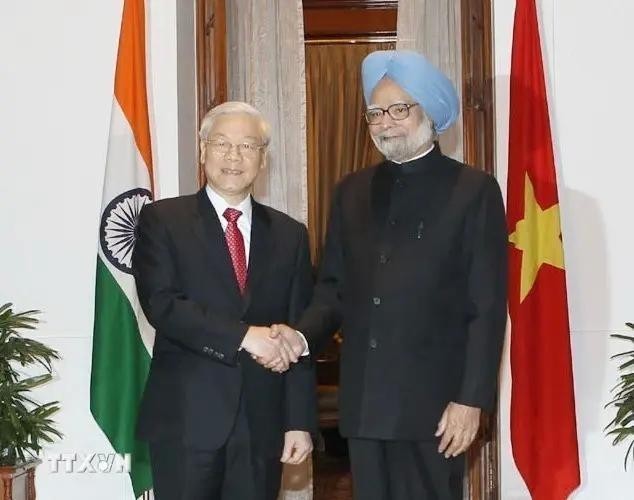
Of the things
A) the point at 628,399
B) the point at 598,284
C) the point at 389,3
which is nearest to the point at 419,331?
the point at 628,399

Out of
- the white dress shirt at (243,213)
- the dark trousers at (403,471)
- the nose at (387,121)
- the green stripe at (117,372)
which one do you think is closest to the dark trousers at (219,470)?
the dark trousers at (403,471)

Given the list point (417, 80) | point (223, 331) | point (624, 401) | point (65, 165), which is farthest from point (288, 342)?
point (65, 165)

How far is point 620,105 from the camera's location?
14.1ft

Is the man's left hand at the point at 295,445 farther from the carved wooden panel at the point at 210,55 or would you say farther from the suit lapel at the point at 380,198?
the carved wooden panel at the point at 210,55

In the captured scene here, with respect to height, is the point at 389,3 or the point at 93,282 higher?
the point at 389,3

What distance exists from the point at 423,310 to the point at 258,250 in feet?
1.56

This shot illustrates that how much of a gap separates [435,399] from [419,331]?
178 mm

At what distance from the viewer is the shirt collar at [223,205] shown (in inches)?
108

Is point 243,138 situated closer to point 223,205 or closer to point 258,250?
point 223,205

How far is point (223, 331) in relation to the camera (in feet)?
8.35

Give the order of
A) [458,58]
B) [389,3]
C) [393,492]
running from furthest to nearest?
[389,3], [458,58], [393,492]

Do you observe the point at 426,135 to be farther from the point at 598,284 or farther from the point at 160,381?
the point at 598,284

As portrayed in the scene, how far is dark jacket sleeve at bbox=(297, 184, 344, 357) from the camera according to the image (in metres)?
2.68

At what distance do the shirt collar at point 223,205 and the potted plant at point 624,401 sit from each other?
1.76m
